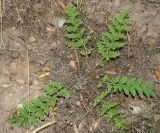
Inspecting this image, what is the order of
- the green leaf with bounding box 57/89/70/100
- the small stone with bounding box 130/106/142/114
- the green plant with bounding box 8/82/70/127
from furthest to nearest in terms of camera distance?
the small stone with bounding box 130/106/142/114 → the green leaf with bounding box 57/89/70/100 → the green plant with bounding box 8/82/70/127

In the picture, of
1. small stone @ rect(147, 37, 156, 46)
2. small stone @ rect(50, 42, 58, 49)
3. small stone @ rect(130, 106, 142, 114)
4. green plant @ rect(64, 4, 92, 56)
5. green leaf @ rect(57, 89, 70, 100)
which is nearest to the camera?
green leaf @ rect(57, 89, 70, 100)

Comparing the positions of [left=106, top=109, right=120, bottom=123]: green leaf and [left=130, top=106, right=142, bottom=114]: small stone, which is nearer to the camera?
[left=106, top=109, right=120, bottom=123]: green leaf

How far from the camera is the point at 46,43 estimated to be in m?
4.27

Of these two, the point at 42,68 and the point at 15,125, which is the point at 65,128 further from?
the point at 42,68

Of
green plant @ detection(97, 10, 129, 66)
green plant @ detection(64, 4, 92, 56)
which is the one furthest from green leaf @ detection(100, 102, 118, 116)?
green plant @ detection(64, 4, 92, 56)

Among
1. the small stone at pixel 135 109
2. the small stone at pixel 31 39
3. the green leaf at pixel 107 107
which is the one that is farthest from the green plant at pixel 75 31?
the small stone at pixel 135 109

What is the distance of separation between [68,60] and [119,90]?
0.71 metres

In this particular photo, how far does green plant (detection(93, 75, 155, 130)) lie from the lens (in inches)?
147

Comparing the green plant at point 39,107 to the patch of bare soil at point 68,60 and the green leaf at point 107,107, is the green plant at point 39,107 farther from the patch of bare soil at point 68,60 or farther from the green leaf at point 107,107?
the green leaf at point 107,107

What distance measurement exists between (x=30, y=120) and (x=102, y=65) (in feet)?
3.21

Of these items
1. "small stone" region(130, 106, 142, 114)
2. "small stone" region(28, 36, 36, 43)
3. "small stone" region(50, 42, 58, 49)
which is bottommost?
"small stone" region(130, 106, 142, 114)

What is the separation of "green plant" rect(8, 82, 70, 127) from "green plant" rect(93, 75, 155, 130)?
38 centimetres

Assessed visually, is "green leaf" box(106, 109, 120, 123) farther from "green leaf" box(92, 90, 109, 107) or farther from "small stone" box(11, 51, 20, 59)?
"small stone" box(11, 51, 20, 59)

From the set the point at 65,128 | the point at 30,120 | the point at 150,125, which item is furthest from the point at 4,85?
the point at 150,125
